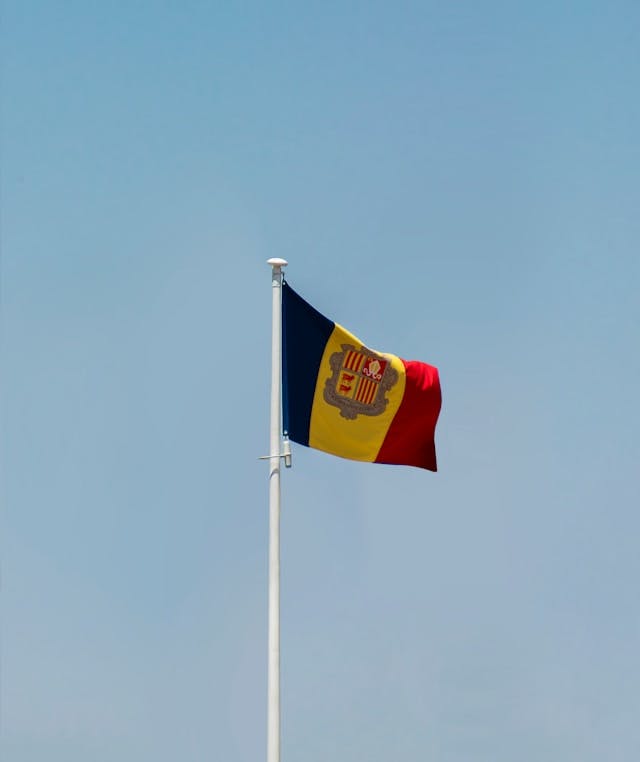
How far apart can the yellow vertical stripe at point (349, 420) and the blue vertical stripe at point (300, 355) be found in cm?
16

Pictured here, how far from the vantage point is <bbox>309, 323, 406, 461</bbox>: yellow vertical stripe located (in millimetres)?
26172

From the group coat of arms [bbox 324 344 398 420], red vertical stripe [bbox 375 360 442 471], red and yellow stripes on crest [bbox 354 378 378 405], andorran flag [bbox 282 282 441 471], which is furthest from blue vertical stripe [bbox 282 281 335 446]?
red vertical stripe [bbox 375 360 442 471]

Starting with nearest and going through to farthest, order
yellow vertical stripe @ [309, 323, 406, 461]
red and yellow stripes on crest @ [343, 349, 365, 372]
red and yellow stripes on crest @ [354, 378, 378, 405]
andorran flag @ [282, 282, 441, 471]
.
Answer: andorran flag @ [282, 282, 441, 471], yellow vertical stripe @ [309, 323, 406, 461], red and yellow stripes on crest @ [343, 349, 365, 372], red and yellow stripes on crest @ [354, 378, 378, 405]

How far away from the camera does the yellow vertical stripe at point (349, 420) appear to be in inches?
1030

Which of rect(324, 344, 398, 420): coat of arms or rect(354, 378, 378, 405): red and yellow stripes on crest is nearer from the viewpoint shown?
rect(324, 344, 398, 420): coat of arms

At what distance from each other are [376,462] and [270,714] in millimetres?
6101

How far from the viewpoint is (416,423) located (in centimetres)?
2794

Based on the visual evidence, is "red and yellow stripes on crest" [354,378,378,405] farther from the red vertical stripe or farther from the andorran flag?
the red vertical stripe

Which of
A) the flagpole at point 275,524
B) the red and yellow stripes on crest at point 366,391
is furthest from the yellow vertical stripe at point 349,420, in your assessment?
the flagpole at point 275,524

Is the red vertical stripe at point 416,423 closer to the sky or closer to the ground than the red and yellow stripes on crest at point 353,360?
closer to the ground

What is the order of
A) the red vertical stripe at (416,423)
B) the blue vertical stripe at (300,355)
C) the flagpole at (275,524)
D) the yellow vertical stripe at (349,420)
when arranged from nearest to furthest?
the flagpole at (275,524) → the blue vertical stripe at (300,355) → the yellow vertical stripe at (349,420) → the red vertical stripe at (416,423)

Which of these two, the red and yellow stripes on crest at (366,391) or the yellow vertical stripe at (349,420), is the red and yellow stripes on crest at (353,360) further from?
the red and yellow stripes on crest at (366,391)

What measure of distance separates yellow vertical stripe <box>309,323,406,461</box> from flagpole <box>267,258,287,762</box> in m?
1.65

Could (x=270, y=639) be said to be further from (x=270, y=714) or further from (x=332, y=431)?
(x=332, y=431)
